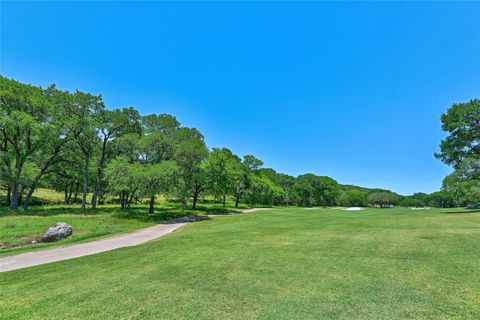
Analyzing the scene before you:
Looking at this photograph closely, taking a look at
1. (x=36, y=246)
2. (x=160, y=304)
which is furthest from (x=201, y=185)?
(x=160, y=304)

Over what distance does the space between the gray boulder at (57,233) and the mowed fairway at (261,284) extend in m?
5.52

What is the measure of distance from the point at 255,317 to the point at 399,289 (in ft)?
10.5

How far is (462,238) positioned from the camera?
9.34 metres

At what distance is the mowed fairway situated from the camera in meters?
4.23

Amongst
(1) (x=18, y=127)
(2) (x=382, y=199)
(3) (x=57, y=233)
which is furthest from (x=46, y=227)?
(2) (x=382, y=199)

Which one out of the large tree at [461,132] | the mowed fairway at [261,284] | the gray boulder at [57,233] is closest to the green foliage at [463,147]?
the large tree at [461,132]

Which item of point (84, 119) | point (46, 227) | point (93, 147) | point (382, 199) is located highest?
point (84, 119)

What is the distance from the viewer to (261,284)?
5.52 m

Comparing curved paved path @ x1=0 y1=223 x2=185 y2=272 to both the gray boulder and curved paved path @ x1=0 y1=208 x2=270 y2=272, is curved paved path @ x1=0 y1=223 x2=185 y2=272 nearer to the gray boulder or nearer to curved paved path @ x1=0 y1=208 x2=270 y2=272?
curved paved path @ x1=0 y1=208 x2=270 y2=272

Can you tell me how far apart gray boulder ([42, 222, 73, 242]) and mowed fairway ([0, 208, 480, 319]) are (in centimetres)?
552

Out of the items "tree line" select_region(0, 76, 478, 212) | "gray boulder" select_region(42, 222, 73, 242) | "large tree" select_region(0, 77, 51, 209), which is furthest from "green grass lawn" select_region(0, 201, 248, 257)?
"large tree" select_region(0, 77, 51, 209)

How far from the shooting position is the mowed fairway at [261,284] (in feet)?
13.9

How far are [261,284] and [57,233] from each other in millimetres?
12556

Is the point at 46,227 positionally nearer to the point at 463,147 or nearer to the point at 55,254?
the point at 55,254
